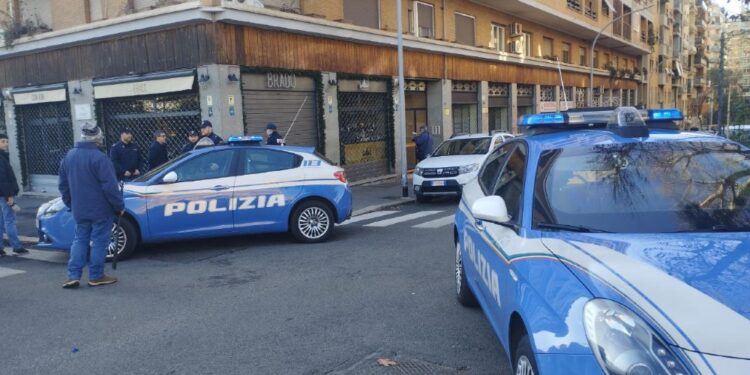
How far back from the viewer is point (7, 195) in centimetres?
856

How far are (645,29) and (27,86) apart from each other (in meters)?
44.2

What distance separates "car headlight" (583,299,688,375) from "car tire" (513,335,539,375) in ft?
1.46

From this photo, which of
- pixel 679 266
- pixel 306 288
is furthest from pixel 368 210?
pixel 679 266

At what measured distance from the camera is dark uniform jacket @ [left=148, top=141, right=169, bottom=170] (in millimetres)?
11469

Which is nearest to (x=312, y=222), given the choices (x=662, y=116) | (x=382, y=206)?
(x=382, y=206)

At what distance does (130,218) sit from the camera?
791 centimetres

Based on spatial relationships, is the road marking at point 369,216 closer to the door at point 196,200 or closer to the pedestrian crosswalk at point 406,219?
the pedestrian crosswalk at point 406,219

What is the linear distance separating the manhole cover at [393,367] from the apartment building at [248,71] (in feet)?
26.7

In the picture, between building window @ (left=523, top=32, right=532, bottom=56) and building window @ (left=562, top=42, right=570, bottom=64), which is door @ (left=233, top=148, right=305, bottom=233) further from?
building window @ (left=562, top=42, right=570, bottom=64)

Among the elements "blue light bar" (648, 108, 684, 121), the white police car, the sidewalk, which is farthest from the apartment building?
"blue light bar" (648, 108, 684, 121)

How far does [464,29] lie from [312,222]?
663 inches

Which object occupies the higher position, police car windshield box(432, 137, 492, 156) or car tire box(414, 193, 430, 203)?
police car windshield box(432, 137, 492, 156)

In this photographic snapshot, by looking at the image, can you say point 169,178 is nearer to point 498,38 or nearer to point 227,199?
point 227,199

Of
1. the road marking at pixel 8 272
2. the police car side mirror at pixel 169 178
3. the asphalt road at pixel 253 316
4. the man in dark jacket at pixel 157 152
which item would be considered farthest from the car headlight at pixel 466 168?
the road marking at pixel 8 272
